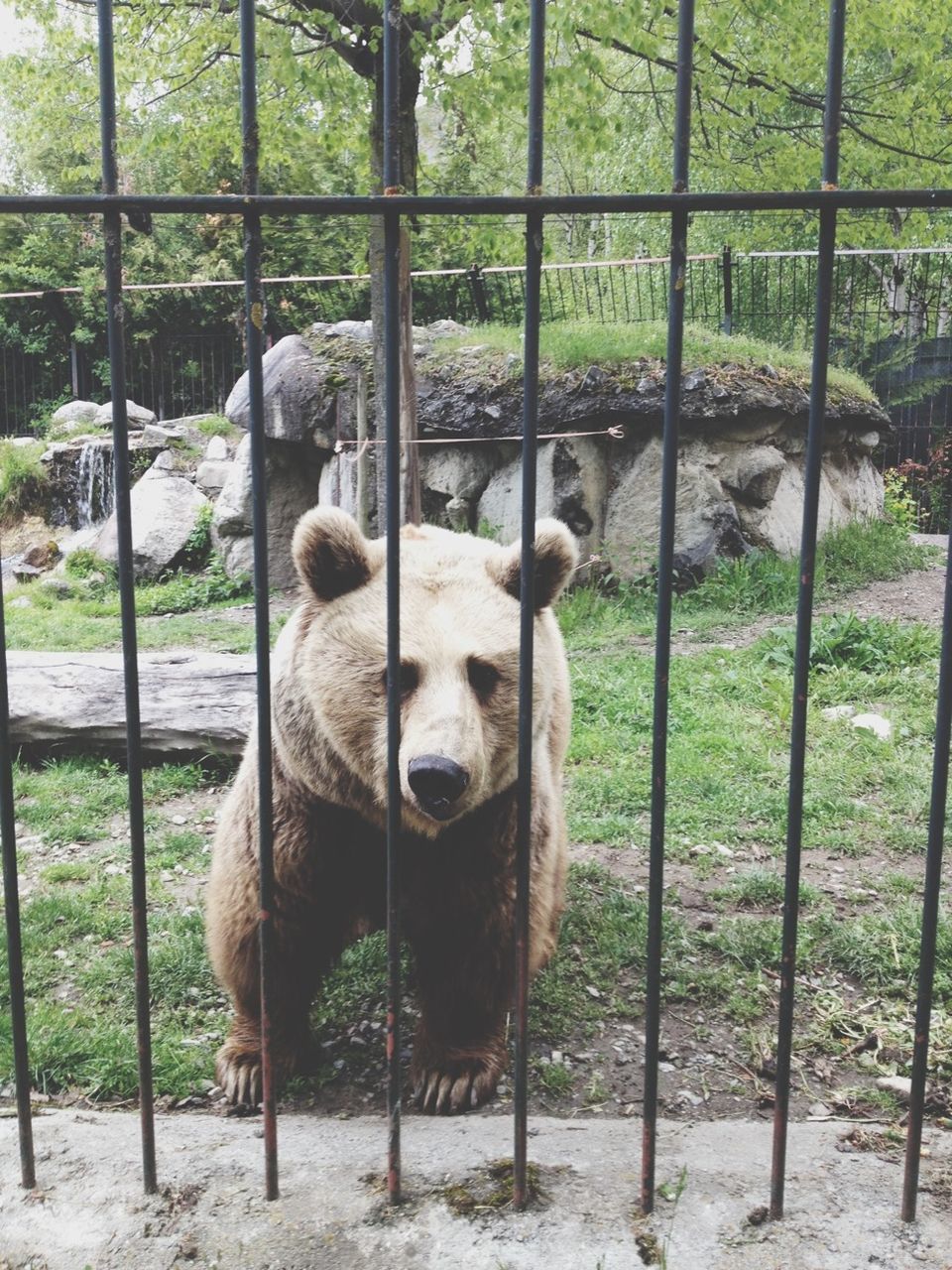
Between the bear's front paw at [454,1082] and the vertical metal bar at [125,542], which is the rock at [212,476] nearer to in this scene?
the bear's front paw at [454,1082]

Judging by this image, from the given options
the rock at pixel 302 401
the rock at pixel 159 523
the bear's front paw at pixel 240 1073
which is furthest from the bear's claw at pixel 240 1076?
the rock at pixel 159 523

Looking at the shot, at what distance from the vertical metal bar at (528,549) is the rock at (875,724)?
4428 millimetres

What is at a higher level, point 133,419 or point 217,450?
point 133,419

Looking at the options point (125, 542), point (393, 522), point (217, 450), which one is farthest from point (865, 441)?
point (125, 542)

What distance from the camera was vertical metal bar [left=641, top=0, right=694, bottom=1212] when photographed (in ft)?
5.74

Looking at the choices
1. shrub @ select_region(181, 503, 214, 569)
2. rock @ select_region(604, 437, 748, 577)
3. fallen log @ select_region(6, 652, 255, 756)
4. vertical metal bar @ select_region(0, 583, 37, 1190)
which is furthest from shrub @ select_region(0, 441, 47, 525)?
vertical metal bar @ select_region(0, 583, 37, 1190)

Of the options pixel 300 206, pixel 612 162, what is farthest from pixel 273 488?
pixel 612 162

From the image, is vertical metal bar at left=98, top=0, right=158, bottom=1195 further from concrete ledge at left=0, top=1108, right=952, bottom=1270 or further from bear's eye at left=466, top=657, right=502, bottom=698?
bear's eye at left=466, top=657, right=502, bottom=698

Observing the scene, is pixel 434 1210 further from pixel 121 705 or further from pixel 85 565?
pixel 85 565

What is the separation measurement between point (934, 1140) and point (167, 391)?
20257mm

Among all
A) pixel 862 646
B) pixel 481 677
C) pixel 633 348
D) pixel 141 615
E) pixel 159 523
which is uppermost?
pixel 633 348

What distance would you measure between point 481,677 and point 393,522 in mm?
814

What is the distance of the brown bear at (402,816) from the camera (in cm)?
263

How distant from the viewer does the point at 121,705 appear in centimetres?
568
